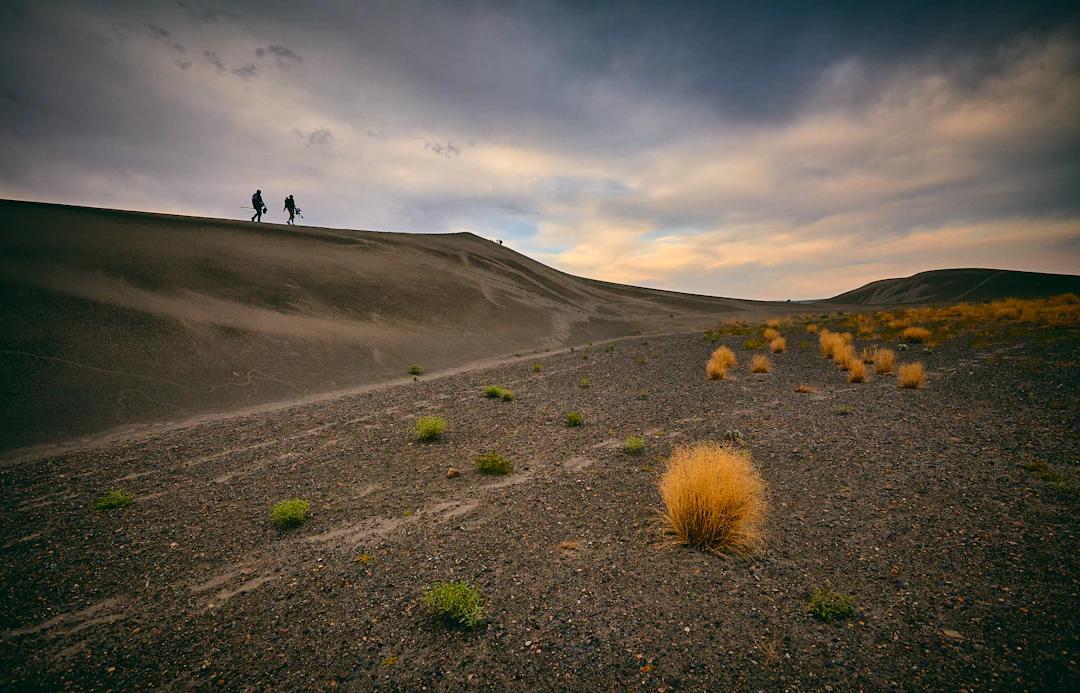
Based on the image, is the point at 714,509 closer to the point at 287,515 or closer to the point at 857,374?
the point at 287,515

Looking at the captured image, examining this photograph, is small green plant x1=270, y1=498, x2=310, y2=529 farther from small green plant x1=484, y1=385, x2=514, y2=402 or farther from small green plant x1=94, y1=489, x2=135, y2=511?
small green plant x1=484, y1=385, x2=514, y2=402

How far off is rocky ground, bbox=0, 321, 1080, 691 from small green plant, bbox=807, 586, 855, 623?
8 centimetres

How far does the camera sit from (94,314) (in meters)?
17.1

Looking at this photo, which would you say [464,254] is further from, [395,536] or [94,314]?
[395,536]

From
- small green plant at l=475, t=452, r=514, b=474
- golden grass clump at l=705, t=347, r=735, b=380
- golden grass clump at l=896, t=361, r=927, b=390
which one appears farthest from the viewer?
golden grass clump at l=705, t=347, r=735, b=380

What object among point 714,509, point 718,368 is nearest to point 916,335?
point 718,368

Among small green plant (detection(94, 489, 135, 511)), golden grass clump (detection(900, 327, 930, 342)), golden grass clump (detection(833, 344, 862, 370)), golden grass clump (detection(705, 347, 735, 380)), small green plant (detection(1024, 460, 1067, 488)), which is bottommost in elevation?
small green plant (detection(94, 489, 135, 511))

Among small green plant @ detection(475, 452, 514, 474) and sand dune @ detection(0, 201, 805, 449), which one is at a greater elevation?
sand dune @ detection(0, 201, 805, 449)

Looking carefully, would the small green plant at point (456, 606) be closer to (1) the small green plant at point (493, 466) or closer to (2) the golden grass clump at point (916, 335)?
(1) the small green plant at point (493, 466)

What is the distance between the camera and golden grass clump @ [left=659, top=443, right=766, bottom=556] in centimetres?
535

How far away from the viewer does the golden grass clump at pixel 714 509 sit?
5.35 m

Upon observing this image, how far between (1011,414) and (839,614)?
9772 millimetres

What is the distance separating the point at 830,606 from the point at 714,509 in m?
1.45

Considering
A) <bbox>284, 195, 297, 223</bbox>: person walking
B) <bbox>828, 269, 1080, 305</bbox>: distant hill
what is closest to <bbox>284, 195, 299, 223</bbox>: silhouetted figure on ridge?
<bbox>284, 195, 297, 223</bbox>: person walking
